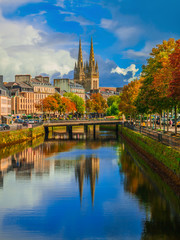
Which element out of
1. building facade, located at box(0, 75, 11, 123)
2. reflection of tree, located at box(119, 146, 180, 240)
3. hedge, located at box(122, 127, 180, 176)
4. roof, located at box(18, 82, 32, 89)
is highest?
roof, located at box(18, 82, 32, 89)

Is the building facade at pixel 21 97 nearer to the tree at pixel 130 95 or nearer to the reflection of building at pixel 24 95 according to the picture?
the reflection of building at pixel 24 95

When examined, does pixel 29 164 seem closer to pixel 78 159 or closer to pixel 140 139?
pixel 78 159

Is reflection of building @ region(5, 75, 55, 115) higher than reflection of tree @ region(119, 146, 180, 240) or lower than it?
higher

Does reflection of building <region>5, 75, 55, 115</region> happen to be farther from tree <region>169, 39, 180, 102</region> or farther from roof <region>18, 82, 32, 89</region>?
tree <region>169, 39, 180, 102</region>

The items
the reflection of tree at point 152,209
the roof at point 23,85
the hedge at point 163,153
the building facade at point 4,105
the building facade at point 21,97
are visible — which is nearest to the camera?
the reflection of tree at point 152,209

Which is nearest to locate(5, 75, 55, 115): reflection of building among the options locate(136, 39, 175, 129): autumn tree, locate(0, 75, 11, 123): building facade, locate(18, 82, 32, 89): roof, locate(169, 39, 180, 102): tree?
locate(18, 82, 32, 89): roof

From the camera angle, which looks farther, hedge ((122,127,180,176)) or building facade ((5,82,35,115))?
building facade ((5,82,35,115))

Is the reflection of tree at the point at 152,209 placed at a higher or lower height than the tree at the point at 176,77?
lower

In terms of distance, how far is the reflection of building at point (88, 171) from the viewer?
44697 mm

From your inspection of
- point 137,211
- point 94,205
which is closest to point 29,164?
point 94,205

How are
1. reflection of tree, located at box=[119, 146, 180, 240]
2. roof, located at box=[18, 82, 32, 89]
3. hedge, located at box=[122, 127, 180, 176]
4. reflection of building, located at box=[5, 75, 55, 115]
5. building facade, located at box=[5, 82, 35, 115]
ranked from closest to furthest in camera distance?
1. reflection of tree, located at box=[119, 146, 180, 240]
2. hedge, located at box=[122, 127, 180, 176]
3. building facade, located at box=[5, 82, 35, 115]
4. reflection of building, located at box=[5, 75, 55, 115]
5. roof, located at box=[18, 82, 32, 89]

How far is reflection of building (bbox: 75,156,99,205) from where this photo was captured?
44.7m

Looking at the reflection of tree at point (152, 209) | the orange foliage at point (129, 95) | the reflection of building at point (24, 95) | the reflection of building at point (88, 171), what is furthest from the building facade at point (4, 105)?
the reflection of tree at point (152, 209)

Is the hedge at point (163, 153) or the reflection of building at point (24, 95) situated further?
the reflection of building at point (24, 95)
